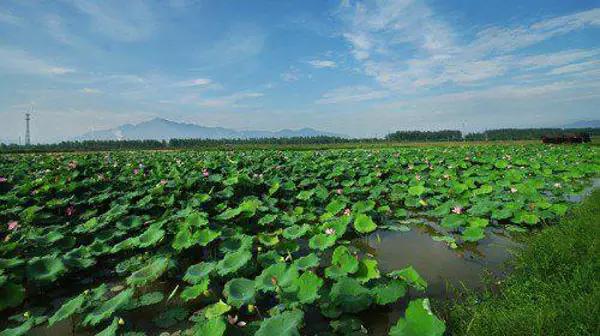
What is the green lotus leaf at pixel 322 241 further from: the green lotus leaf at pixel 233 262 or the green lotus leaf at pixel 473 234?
the green lotus leaf at pixel 473 234

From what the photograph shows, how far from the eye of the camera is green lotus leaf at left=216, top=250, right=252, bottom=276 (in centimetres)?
358

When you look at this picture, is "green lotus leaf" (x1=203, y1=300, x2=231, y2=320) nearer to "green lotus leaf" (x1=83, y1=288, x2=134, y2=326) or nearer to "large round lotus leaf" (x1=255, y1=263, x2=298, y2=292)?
"large round lotus leaf" (x1=255, y1=263, x2=298, y2=292)

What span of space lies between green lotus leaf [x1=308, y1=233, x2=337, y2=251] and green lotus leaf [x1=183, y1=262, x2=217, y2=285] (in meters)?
1.40

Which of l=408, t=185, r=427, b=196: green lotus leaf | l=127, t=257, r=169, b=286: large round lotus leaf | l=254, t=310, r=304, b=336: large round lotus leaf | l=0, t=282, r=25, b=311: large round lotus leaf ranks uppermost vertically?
l=408, t=185, r=427, b=196: green lotus leaf

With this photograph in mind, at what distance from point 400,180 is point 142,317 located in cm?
812

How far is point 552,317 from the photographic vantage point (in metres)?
2.81

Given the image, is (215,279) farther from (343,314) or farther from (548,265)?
(548,265)

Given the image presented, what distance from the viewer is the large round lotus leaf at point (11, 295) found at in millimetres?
3434

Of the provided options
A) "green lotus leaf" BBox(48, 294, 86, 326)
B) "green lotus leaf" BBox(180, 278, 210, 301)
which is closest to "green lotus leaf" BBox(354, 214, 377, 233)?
"green lotus leaf" BBox(180, 278, 210, 301)

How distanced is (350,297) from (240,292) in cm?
98

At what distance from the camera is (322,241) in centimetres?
463

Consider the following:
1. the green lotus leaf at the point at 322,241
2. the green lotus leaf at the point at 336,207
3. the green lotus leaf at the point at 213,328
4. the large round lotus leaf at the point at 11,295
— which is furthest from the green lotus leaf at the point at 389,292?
the large round lotus leaf at the point at 11,295

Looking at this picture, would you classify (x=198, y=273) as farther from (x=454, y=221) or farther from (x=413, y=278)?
(x=454, y=221)

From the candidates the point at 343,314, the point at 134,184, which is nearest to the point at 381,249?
the point at 343,314
